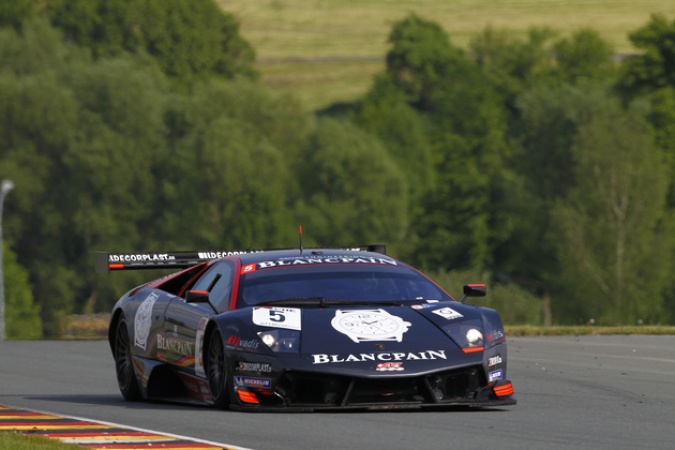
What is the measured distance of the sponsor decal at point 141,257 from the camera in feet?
48.2

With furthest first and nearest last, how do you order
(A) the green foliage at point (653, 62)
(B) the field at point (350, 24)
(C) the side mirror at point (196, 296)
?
(B) the field at point (350, 24) → (A) the green foliage at point (653, 62) → (C) the side mirror at point (196, 296)

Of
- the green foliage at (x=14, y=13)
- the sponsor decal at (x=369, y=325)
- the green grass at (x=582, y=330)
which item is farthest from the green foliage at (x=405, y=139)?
the sponsor decal at (x=369, y=325)

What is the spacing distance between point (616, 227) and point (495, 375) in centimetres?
5972

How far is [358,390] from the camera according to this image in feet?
34.4

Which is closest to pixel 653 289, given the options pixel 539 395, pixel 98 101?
pixel 98 101

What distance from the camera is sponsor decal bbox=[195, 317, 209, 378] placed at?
11375mm

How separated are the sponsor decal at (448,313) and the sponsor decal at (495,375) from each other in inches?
18.2

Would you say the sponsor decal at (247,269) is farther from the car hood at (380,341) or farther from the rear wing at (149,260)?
the rear wing at (149,260)

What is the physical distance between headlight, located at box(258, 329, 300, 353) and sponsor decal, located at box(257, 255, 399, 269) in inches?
50.6

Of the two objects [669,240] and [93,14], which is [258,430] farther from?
[93,14]

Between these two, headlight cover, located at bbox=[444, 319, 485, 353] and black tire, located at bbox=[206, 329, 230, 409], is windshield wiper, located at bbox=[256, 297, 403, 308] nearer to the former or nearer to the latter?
black tire, located at bbox=[206, 329, 230, 409]

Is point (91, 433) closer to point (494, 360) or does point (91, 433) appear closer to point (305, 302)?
point (305, 302)

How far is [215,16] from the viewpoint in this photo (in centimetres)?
10894

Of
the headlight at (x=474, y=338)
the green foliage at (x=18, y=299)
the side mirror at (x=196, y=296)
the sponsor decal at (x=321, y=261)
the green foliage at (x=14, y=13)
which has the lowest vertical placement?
the green foliage at (x=18, y=299)
